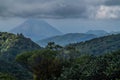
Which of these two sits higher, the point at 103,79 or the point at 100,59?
the point at 100,59

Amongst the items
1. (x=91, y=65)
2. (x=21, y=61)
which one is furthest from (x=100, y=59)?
(x=21, y=61)

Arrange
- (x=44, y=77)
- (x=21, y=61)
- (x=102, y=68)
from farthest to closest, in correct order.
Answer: (x=21, y=61), (x=44, y=77), (x=102, y=68)

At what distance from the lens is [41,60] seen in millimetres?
97000

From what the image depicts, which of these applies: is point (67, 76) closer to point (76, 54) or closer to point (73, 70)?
point (73, 70)

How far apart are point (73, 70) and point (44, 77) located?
15.4 metres

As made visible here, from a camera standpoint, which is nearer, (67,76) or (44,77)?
(67,76)

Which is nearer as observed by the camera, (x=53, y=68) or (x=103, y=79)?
(x=103, y=79)

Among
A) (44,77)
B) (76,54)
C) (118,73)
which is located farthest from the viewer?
(76,54)

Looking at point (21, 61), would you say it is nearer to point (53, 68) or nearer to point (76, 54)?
point (53, 68)

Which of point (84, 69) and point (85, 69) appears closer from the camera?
point (85, 69)

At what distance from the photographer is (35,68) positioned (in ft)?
312

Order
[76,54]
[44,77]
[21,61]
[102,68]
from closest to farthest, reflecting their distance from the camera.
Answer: [102,68] < [44,77] < [21,61] < [76,54]

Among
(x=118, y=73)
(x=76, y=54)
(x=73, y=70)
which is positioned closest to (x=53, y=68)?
(x=73, y=70)

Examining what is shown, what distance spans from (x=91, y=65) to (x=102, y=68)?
3.83 metres
